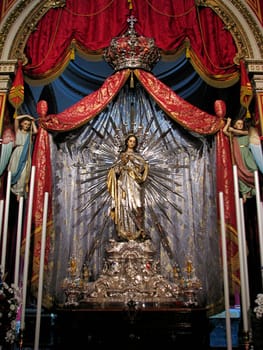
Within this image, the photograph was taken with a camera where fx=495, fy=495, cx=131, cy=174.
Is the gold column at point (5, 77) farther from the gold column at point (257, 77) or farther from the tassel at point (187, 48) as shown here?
the gold column at point (257, 77)

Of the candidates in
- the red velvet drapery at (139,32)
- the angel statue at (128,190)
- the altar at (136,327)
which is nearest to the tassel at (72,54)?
the red velvet drapery at (139,32)

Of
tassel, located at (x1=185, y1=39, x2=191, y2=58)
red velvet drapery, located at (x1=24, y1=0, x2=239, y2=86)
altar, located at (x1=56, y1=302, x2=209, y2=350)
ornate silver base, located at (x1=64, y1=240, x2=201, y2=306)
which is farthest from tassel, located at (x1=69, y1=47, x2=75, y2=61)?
altar, located at (x1=56, y1=302, x2=209, y2=350)

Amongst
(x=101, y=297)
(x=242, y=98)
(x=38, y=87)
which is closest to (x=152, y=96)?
(x=242, y=98)

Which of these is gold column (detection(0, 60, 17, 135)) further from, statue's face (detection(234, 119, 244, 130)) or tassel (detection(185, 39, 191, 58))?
statue's face (detection(234, 119, 244, 130))

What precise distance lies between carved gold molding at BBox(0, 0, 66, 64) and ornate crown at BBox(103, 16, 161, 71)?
0.87 meters

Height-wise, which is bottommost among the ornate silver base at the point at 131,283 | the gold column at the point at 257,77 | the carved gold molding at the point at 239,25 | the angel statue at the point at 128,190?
the ornate silver base at the point at 131,283

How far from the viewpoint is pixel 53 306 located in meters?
5.07

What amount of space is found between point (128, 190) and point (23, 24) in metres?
2.31

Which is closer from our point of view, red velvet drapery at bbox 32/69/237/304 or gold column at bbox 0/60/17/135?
red velvet drapery at bbox 32/69/237/304

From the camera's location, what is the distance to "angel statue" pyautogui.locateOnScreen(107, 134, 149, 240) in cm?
550

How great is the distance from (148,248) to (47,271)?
1105 mm

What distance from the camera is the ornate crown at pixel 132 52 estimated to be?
5.77 m

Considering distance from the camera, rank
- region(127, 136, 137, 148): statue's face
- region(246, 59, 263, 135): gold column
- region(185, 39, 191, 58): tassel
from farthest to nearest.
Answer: region(127, 136, 137, 148): statue's face < region(185, 39, 191, 58): tassel < region(246, 59, 263, 135): gold column

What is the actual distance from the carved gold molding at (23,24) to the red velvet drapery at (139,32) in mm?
64
